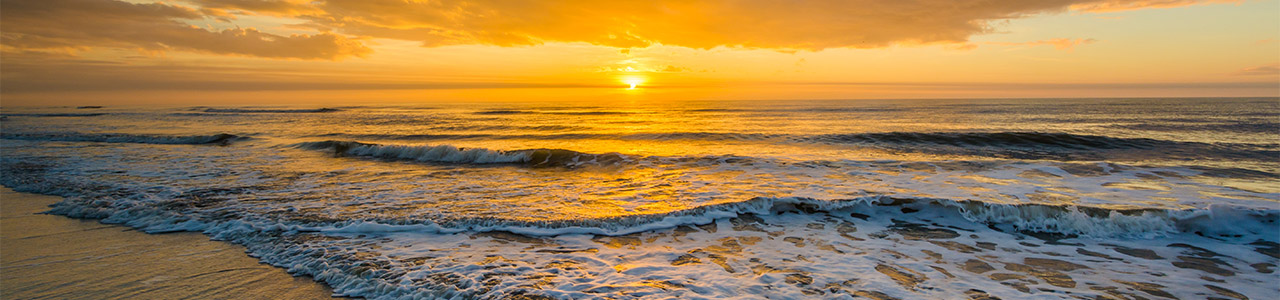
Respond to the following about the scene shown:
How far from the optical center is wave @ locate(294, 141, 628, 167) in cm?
1550

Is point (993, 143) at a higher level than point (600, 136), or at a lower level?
higher

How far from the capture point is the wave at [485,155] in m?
15.5

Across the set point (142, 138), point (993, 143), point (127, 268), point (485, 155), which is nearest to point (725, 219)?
point (127, 268)

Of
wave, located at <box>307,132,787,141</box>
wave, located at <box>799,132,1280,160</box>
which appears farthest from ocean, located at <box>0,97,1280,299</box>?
wave, located at <box>307,132,787,141</box>

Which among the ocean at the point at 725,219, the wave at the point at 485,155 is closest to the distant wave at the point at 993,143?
the ocean at the point at 725,219

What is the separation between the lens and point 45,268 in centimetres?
535

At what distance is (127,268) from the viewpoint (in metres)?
5.41

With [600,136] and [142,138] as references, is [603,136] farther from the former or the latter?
[142,138]

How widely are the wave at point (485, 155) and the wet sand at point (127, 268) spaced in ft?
29.9

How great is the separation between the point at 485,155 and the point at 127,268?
11069mm

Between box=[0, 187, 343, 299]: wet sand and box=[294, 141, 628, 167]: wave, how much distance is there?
9.11 metres

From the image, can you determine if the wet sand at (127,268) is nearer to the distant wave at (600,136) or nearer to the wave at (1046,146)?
the distant wave at (600,136)

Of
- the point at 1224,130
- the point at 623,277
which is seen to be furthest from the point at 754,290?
the point at 1224,130

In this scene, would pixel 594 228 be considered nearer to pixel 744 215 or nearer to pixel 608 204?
pixel 608 204
